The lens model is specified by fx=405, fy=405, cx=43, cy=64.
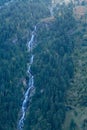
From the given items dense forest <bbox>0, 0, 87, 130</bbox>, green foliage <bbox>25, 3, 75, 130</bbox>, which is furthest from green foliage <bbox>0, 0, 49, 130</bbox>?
green foliage <bbox>25, 3, 75, 130</bbox>

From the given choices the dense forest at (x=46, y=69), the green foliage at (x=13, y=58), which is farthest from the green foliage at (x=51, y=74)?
the green foliage at (x=13, y=58)

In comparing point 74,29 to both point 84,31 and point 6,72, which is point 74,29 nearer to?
point 84,31

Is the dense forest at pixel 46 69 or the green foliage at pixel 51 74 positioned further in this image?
the dense forest at pixel 46 69

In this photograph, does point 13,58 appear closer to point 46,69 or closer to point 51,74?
point 46,69

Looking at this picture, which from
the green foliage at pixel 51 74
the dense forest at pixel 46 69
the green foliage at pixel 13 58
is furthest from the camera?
the green foliage at pixel 13 58

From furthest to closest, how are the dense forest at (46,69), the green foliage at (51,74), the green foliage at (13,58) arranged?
1. the green foliage at (13,58)
2. the dense forest at (46,69)
3. the green foliage at (51,74)

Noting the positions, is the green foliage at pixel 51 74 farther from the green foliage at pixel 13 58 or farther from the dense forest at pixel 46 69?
the green foliage at pixel 13 58

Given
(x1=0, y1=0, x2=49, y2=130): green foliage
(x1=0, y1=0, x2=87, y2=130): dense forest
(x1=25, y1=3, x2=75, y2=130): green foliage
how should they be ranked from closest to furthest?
(x1=25, y1=3, x2=75, y2=130): green foliage → (x1=0, y1=0, x2=87, y2=130): dense forest → (x1=0, y1=0, x2=49, y2=130): green foliage

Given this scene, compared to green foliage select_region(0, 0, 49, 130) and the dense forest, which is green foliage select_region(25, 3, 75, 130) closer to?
the dense forest

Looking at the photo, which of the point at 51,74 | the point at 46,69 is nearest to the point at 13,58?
the point at 46,69
